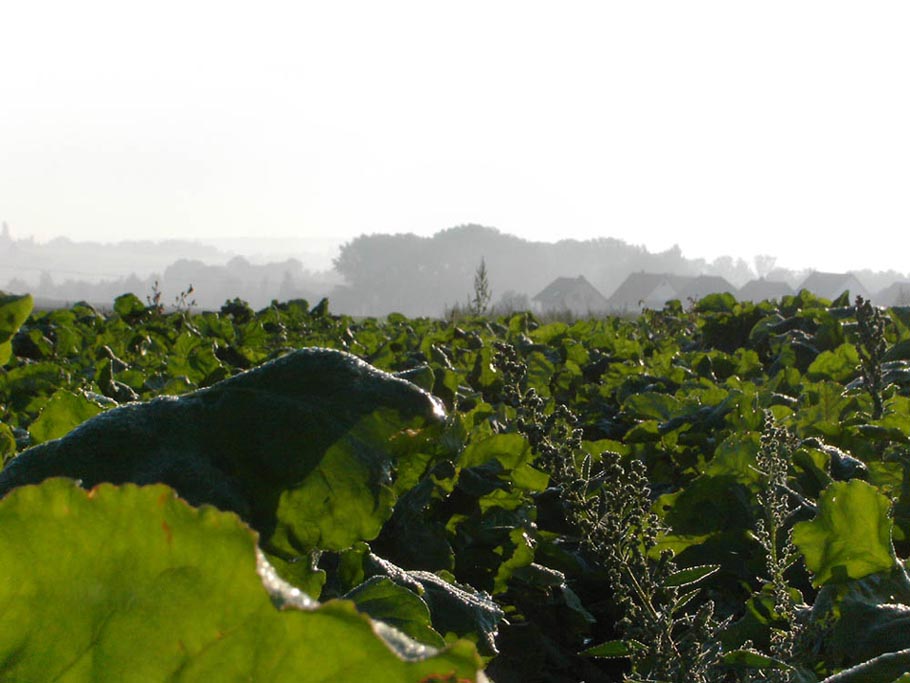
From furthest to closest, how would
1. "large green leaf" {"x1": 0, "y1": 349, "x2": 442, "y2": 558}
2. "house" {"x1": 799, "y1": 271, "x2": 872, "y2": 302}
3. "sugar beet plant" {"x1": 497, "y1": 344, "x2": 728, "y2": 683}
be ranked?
"house" {"x1": 799, "y1": 271, "x2": 872, "y2": 302}, "sugar beet plant" {"x1": 497, "y1": 344, "x2": 728, "y2": 683}, "large green leaf" {"x1": 0, "y1": 349, "x2": 442, "y2": 558}

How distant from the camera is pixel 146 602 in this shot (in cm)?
58

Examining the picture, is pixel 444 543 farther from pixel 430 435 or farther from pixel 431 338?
pixel 431 338

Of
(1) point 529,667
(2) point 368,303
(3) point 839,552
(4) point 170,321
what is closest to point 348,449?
(3) point 839,552

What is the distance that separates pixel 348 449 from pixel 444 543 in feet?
3.78

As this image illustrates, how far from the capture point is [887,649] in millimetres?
1646

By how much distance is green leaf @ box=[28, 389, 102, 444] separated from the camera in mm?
1698

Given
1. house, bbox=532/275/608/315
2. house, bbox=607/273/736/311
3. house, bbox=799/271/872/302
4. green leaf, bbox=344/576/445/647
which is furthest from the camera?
house, bbox=607/273/736/311

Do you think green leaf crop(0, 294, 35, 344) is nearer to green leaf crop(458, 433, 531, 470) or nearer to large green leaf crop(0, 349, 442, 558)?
large green leaf crop(0, 349, 442, 558)

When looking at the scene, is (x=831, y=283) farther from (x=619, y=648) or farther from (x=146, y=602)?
(x=146, y=602)

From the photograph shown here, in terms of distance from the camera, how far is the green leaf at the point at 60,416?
5.57 ft

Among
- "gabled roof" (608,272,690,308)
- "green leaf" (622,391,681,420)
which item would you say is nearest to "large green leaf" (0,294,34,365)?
"green leaf" (622,391,681,420)

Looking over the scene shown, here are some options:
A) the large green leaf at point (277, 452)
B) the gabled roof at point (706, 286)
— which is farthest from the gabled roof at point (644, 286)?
the large green leaf at point (277, 452)

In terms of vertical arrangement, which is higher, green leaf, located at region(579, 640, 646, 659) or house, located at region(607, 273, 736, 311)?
green leaf, located at region(579, 640, 646, 659)

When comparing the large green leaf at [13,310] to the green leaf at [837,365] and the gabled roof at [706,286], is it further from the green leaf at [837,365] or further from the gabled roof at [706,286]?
the gabled roof at [706,286]
